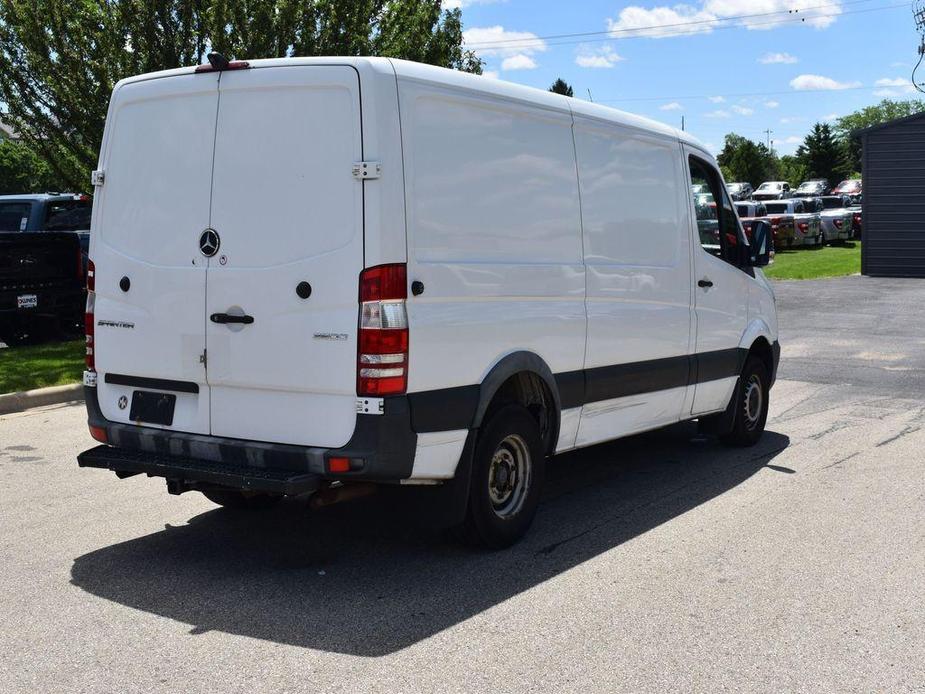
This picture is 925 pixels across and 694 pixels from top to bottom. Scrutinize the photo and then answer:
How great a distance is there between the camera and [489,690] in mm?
4121

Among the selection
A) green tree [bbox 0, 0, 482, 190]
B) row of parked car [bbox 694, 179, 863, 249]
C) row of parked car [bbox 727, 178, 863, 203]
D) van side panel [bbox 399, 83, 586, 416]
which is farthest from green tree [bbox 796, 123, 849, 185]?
van side panel [bbox 399, 83, 586, 416]

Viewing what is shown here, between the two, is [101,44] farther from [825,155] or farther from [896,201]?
[825,155]

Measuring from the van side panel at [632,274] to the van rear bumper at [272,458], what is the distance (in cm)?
176

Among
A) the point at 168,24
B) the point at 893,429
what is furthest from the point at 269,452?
the point at 168,24

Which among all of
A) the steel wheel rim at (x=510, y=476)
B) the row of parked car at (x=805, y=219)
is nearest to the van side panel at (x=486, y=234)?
the steel wheel rim at (x=510, y=476)

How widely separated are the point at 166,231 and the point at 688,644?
3158 millimetres

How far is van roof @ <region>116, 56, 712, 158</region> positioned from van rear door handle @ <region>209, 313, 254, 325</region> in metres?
1.19

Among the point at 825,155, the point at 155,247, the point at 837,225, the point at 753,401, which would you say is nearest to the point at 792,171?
the point at 825,155

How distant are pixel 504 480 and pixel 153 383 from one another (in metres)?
1.88

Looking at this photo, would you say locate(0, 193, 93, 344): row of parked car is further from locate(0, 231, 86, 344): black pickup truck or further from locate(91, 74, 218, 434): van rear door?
locate(91, 74, 218, 434): van rear door

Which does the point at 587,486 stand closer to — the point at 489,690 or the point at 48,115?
the point at 489,690

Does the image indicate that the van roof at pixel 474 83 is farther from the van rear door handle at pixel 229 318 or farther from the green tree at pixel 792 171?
the green tree at pixel 792 171

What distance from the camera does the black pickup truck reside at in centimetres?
1358

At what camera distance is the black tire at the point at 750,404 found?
862 cm
